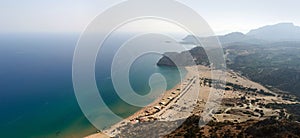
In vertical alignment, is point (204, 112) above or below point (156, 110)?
below

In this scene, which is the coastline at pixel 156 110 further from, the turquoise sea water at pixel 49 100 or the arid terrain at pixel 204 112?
the turquoise sea water at pixel 49 100

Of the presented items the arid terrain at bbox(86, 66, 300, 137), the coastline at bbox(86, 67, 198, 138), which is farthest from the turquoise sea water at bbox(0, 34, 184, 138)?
the arid terrain at bbox(86, 66, 300, 137)

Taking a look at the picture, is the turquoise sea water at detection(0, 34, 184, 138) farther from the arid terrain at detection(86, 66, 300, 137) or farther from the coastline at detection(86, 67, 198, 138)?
the arid terrain at detection(86, 66, 300, 137)

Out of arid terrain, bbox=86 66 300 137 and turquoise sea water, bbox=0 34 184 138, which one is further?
turquoise sea water, bbox=0 34 184 138

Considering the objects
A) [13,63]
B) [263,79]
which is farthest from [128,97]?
[13,63]

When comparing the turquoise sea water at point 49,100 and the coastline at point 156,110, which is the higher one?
the turquoise sea water at point 49,100

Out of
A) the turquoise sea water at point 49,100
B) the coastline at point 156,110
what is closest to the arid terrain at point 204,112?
the coastline at point 156,110

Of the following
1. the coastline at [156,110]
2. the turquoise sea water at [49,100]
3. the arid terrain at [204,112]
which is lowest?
the arid terrain at [204,112]

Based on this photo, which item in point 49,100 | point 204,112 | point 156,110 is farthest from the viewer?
point 49,100

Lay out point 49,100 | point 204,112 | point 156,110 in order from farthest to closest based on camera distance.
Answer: point 49,100
point 156,110
point 204,112

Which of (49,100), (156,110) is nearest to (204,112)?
(156,110)

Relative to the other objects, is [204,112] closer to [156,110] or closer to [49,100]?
[156,110]
